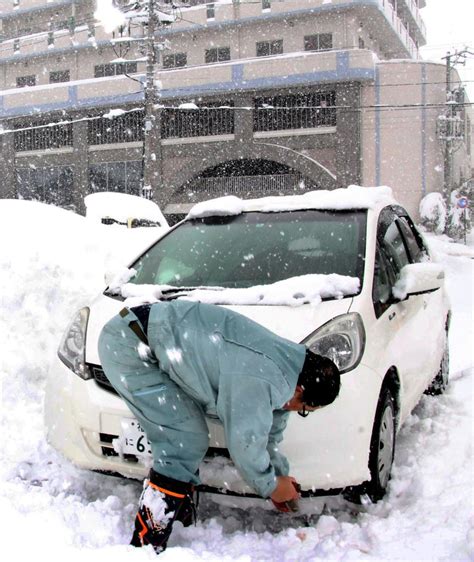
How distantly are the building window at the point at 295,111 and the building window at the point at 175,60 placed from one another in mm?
6779

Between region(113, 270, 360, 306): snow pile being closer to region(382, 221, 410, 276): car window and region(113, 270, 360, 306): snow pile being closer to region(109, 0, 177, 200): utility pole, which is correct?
region(382, 221, 410, 276): car window

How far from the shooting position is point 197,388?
7.22ft

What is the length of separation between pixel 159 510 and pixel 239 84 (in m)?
28.6

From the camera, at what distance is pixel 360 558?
2385mm

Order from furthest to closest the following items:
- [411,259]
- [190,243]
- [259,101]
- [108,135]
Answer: [108,135] < [259,101] < [411,259] < [190,243]

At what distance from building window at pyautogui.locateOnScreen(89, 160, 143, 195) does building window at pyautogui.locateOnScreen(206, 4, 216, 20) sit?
29.5 ft

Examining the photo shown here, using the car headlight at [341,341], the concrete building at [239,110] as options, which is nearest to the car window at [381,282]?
the car headlight at [341,341]

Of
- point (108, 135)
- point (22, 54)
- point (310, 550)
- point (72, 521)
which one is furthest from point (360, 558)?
point (22, 54)

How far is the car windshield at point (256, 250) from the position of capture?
330 centimetres

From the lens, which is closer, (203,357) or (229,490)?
(203,357)

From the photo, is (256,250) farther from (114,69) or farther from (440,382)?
(114,69)

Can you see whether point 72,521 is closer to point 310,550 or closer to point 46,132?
point 310,550

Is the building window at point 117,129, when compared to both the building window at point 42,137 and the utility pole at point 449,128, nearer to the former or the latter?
the building window at point 42,137

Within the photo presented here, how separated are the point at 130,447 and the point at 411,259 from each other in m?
2.49
